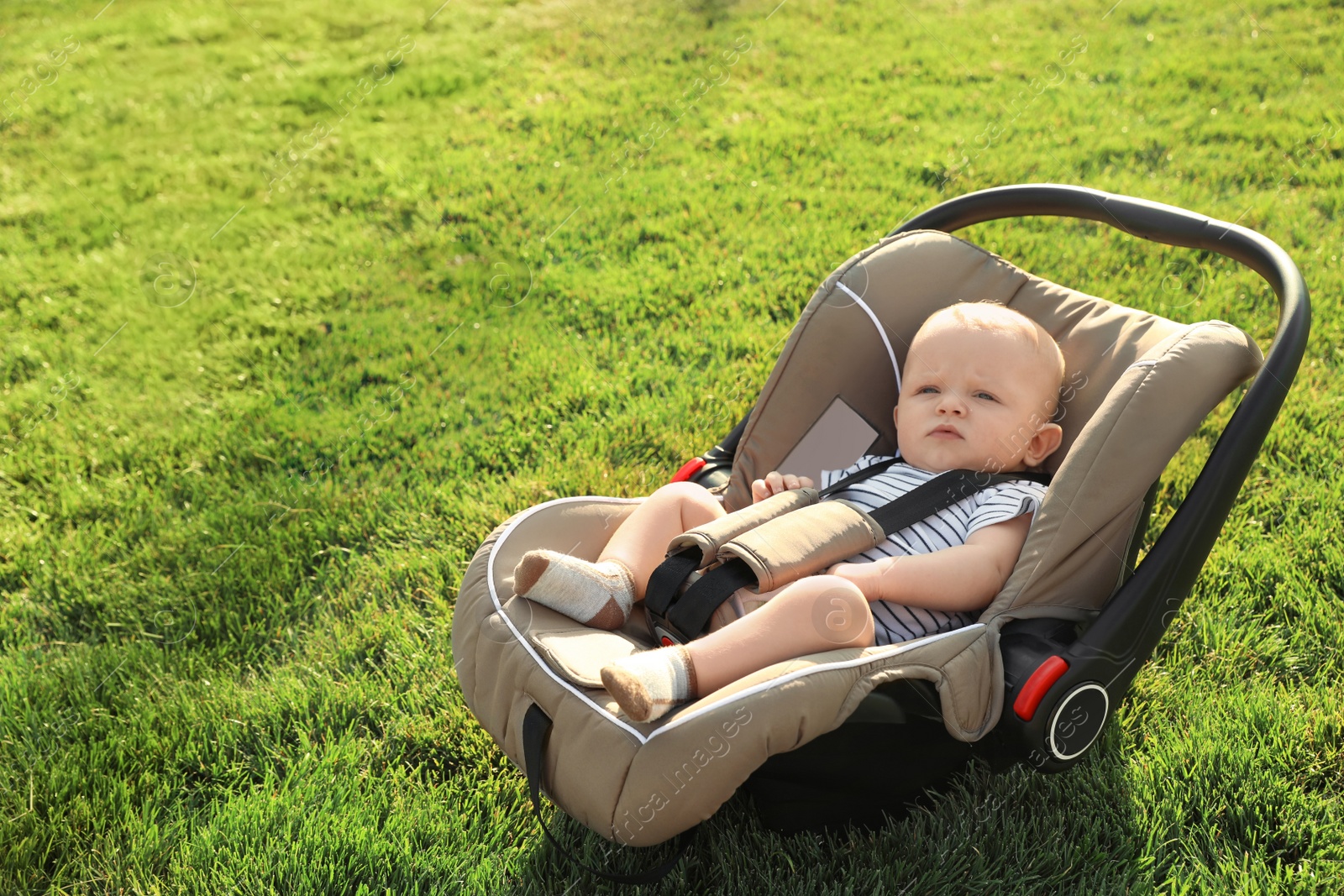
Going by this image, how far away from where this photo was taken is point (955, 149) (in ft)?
16.9

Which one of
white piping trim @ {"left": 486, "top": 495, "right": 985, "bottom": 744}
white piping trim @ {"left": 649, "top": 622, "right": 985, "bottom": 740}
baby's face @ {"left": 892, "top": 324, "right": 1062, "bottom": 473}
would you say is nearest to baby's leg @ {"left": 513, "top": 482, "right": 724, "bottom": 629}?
white piping trim @ {"left": 486, "top": 495, "right": 985, "bottom": 744}

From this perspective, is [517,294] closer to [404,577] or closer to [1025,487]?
[404,577]

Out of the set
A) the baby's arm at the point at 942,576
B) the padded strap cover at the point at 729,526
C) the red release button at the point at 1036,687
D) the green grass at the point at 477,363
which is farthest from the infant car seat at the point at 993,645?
the green grass at the point at 477,363

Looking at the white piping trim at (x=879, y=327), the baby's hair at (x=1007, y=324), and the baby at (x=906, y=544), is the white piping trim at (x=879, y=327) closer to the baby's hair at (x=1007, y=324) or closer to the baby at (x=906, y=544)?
the baby at (x=906, y=544)

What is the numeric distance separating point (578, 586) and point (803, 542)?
0.53 meters

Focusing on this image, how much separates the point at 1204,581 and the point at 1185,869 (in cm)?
98

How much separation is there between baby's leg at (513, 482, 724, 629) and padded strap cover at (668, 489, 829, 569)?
80 mm

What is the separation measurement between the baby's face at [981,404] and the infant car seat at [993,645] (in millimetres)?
126

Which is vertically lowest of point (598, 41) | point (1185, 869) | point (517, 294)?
point (1185, 869)

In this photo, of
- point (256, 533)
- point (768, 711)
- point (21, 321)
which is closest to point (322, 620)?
point (256, 533)

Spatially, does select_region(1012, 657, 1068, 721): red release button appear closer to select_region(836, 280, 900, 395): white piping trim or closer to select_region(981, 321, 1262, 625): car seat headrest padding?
select_region(981, 321, 1262, 625): car seat headrest padding

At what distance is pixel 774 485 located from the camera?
2.61 m

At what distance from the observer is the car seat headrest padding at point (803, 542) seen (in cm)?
217

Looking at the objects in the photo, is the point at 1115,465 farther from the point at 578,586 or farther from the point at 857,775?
the point at 578,586
